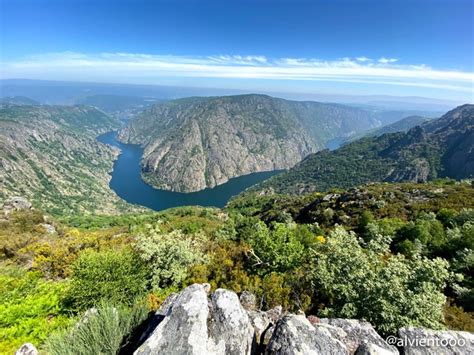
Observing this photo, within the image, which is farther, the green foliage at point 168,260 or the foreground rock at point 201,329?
the green foliage at point 168,260

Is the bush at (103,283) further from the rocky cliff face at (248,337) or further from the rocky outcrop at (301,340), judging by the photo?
the rocky outcrop at (301,340)

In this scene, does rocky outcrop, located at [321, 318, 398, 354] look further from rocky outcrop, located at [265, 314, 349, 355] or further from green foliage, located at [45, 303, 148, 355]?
green foliage, located at [45, 303, 148, 355]

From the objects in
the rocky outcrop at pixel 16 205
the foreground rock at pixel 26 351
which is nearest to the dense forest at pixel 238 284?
the foreground rock at pixel 26 351

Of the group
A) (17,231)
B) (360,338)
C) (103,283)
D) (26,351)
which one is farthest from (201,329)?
(17,231)

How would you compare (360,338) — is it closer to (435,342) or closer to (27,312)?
(435,342)

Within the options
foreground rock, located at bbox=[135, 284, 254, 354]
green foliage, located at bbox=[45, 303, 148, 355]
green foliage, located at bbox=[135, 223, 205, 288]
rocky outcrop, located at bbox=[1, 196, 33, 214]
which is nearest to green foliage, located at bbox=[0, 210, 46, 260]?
rocky outcrop, located at bbox=[1, 196, 33, 214]
